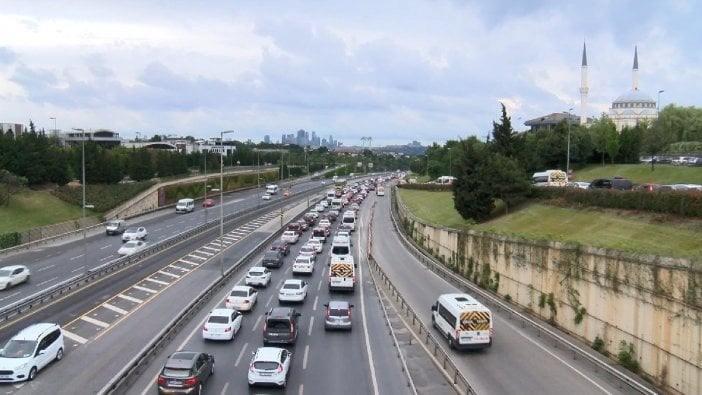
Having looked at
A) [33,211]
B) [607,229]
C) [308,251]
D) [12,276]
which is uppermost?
[607,229]

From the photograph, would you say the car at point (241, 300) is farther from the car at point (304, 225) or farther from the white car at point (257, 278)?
the car at point (304, 225)

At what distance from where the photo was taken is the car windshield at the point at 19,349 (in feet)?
72.2

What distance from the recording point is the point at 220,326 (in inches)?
1071

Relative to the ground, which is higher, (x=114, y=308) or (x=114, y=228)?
(x=114, y=228)

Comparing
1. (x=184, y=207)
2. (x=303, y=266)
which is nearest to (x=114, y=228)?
(x=184, y=207)

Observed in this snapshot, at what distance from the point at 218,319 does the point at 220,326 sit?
1.52 feet

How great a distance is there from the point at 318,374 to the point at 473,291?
17.9 meters

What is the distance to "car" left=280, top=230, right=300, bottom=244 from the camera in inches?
2485

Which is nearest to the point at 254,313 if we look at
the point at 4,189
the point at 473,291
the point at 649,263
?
the point at 473,291

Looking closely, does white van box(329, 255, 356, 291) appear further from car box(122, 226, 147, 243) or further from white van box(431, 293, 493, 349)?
car box(122, 226, 147, 243)

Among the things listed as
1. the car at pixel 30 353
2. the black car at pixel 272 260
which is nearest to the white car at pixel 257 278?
the black car at pixel 272 260

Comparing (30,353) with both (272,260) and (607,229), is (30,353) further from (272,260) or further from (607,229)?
(607,229)

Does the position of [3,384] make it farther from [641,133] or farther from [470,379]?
[641,133]

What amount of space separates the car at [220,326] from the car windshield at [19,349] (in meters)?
7.05
